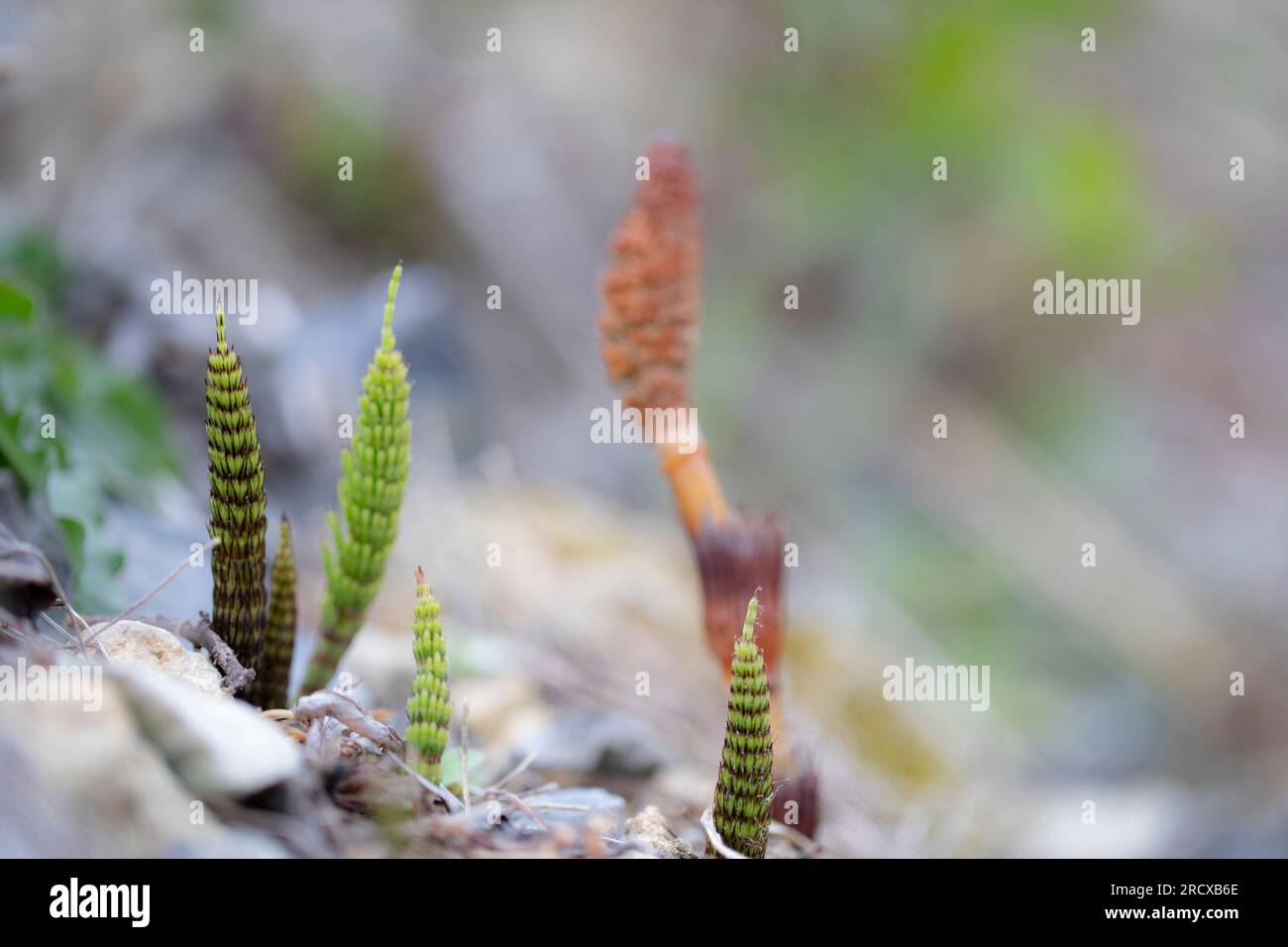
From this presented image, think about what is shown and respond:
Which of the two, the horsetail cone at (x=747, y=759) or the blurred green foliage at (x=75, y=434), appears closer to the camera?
the horsetail cone at (x=747, y=759)

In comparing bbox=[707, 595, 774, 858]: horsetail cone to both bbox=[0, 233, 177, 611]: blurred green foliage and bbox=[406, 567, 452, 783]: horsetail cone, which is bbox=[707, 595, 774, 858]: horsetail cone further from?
bbox=[0, 233, 177, 611]: blurred green foliage

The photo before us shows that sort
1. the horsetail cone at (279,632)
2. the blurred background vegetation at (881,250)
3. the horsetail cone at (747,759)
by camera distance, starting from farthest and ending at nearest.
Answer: the blurred background vegetation at (881,250), the horsetail cone at (279,632), the horsetail cone at (747,759)

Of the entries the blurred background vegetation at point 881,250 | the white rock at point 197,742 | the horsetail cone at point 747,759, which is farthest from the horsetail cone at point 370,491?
the blurred background vegetation at point 881,250

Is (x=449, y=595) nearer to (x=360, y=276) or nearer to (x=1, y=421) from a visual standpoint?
(x=1, y=421)

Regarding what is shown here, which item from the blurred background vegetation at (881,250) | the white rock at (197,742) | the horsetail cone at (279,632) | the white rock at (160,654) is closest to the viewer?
the white rock at (197,742)

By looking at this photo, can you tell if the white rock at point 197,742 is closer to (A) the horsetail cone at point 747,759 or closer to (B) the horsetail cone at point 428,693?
(B) the horsetail cone at point 428,693

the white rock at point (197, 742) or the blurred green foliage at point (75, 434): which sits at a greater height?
the blurred green foliage at point (75, 434)

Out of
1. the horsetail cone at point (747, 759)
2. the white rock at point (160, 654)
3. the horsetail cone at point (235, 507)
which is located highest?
the horsetail cone at point (235, 507)
